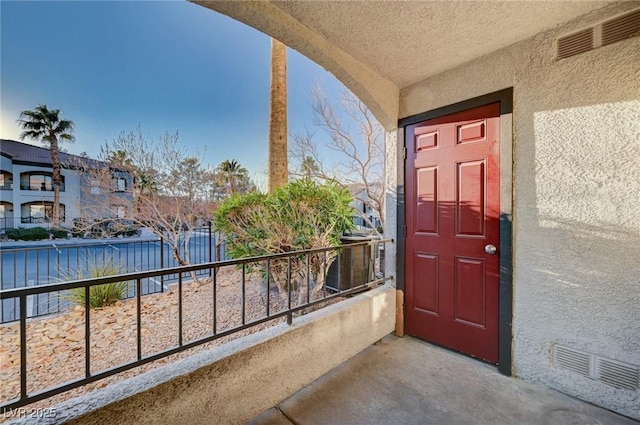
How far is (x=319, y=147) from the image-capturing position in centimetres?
556

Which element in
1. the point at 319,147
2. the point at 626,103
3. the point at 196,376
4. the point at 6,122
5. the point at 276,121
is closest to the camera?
the point at 196,376

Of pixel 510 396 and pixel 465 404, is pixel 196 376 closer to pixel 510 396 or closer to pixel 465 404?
pixel 465 404

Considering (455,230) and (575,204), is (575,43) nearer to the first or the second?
(575,204)

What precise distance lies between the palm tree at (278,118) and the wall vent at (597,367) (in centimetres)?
396

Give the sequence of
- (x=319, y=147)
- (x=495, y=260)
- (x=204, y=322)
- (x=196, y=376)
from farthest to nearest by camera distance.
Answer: (x=319, y=147) → (x=204, y=322) → (x=495, y=260) → (x=196, y=376)

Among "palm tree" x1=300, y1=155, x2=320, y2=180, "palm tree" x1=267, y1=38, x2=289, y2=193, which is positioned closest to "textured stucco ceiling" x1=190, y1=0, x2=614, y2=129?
"palm tree" x1=267, y1=38, x2=289, y2=193

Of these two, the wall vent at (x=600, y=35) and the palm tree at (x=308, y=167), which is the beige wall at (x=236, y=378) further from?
the palm tree at (x=308, y=167)

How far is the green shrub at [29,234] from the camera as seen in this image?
209 inches

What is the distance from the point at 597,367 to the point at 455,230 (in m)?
1.19

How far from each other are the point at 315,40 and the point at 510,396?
286cm

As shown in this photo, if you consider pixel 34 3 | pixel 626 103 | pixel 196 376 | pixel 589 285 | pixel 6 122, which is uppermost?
pixel 34 3

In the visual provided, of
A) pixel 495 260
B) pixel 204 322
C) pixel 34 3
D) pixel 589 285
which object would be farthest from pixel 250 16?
pixel 34 3

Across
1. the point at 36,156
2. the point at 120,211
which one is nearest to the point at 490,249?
the point at 120,211

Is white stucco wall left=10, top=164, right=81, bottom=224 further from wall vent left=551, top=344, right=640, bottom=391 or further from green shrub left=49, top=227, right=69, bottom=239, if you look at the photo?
wall vent left=551, top=344, right=640, bottom=391
